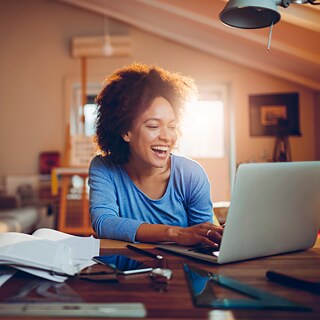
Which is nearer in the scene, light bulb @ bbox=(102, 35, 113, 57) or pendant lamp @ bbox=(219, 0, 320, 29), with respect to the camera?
pendant lamp @ bbox=(219, 0, 320, 29)

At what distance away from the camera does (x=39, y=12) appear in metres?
5.83

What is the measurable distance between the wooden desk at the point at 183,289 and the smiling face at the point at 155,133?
61 centimetres

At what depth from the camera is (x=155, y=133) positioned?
1623 millimetres

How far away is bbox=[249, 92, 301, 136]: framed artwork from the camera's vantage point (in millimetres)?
5380

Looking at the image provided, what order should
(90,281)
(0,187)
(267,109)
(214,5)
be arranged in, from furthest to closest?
(0,187) < (267,109) < (214,5) < (90,281)

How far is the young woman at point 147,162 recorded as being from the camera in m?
1.62

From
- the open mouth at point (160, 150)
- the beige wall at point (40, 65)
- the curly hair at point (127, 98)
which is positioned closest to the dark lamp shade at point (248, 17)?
the curly hair at point (127, 98)

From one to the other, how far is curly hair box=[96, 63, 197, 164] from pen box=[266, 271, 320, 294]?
3.16 feet

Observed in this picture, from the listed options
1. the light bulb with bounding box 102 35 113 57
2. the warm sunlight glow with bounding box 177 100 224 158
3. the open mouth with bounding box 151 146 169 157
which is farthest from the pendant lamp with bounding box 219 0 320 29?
the warm sunlight glow with bounding box 177 100 224 158

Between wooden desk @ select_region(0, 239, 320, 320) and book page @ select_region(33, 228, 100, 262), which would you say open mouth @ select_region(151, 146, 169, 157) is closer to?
book page @ select_region(33, 228, 100, 262)

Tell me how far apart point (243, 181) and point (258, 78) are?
4783mm

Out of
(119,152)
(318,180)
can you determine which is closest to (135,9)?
(119,152)

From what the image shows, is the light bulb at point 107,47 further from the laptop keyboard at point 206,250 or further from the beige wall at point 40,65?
the laptop keyboard at point 206,250

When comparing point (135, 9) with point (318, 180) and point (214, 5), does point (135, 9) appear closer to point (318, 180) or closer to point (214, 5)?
point (214, 5)
